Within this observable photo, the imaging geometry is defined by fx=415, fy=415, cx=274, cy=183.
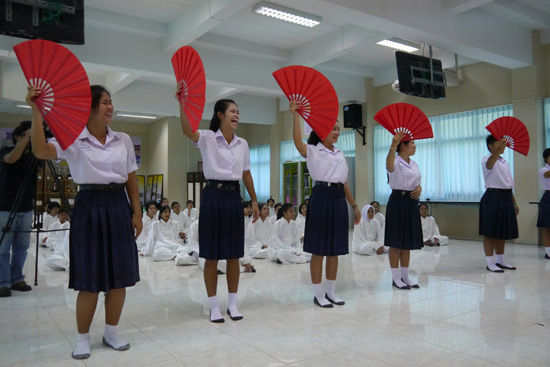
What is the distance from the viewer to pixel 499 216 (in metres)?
4.73

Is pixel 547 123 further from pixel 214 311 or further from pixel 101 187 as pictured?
pixel 101 187

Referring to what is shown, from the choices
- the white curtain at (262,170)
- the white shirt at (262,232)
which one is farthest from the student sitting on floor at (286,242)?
the white curtain at (262,170)

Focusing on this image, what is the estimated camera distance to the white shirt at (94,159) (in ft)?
7.44

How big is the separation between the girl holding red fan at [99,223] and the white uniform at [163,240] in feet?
12.3

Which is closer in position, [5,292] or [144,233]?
[5,292]

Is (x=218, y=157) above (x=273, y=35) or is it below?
below

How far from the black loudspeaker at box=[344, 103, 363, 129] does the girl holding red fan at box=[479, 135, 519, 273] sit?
566 centimetres

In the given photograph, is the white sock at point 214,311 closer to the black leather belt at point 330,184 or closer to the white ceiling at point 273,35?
the black leather belt at point 330,184

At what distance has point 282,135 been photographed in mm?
12992

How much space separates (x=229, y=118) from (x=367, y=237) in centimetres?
453

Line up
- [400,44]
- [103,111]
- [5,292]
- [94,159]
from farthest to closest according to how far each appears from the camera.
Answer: [400,44], [5,292], [103,111], [94,159]

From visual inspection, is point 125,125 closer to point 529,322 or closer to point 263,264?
point 263,264

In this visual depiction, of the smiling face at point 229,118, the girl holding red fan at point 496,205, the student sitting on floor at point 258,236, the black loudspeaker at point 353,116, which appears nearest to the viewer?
the smiling face at point 229,118

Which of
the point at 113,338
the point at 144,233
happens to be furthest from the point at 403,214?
the point at 144,233
